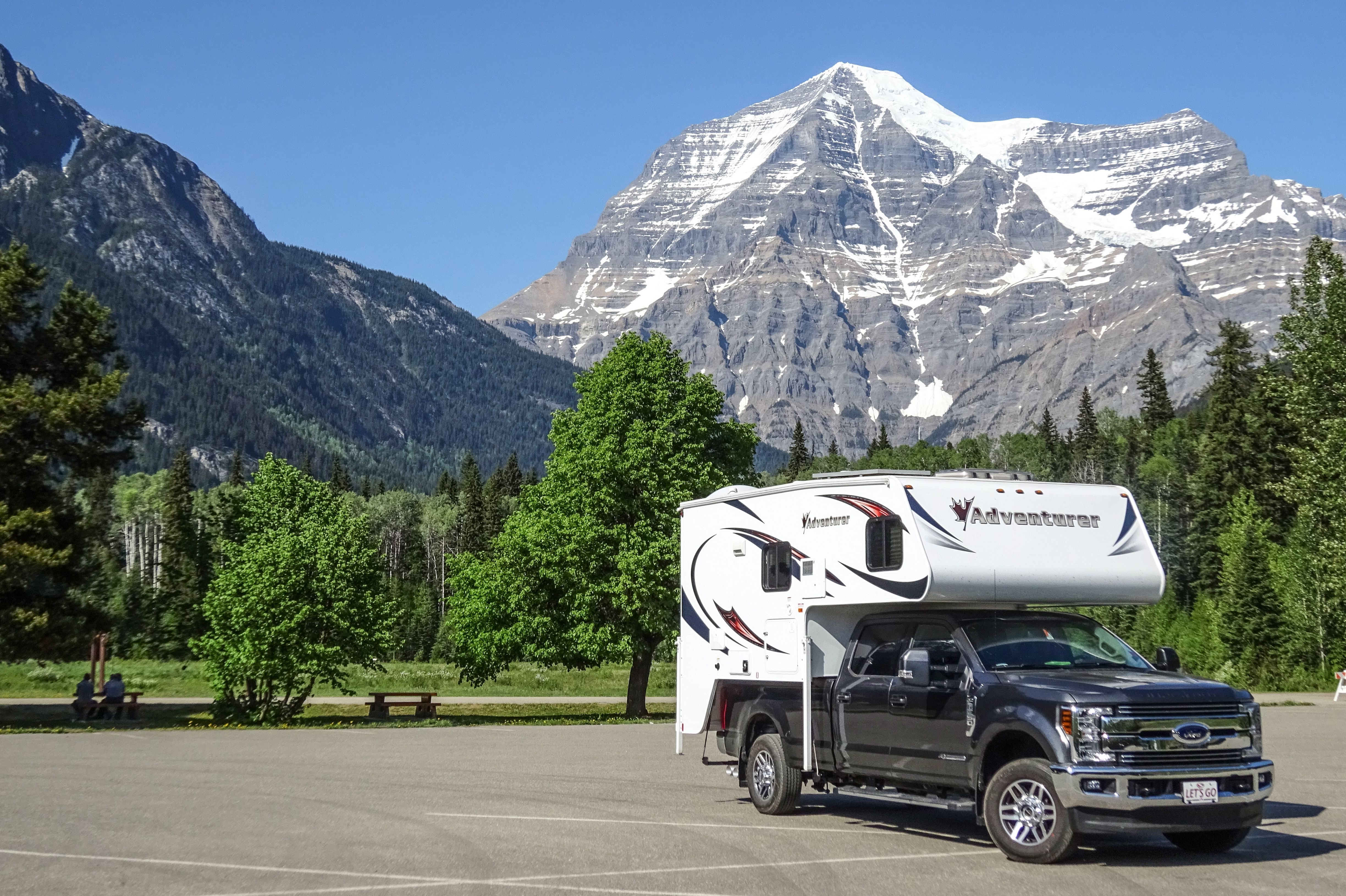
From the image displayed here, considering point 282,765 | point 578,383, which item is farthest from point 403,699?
point 282,765

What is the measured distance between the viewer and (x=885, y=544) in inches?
580

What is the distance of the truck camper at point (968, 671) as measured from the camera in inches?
487

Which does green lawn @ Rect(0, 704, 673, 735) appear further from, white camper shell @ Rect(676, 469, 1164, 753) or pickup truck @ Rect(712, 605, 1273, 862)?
pickup truck @ Rect(712, 605, 1273, 862)

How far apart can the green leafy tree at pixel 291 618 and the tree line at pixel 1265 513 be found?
13893 millimetres

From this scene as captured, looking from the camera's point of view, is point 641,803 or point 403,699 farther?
point 403,699

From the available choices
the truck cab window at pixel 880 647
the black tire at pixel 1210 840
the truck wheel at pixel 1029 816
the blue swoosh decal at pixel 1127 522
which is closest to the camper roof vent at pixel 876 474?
the truck cab window at pixel 880 647

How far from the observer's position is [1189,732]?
12.5m

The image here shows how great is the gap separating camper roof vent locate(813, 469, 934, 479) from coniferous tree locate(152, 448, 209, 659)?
202 feet

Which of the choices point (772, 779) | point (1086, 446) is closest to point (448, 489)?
point (1086, 446)

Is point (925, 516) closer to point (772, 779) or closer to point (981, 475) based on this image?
point (981, 475)

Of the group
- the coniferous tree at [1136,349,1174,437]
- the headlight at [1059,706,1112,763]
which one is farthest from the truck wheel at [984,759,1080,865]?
the coniferous tree at [1136,349,1174,437]

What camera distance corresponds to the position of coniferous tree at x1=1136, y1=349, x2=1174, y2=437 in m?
145

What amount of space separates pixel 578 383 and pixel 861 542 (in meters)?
26.7

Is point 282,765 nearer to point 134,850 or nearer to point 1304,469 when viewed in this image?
point 134,850
